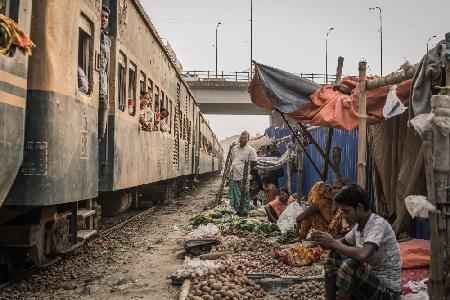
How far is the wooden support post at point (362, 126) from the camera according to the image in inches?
220

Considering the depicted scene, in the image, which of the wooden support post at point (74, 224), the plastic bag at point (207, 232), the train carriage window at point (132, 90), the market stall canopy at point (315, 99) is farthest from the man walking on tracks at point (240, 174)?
the wooden support post at point (74, 224)

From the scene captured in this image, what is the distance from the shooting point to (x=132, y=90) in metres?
7.95

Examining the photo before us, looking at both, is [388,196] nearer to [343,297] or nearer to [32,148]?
[343,297]

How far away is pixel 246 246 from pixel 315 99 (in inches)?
88.1

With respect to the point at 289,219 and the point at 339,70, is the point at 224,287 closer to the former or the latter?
the point at 289,219

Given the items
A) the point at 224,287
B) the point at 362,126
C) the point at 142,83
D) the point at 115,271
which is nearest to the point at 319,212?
the point at 362,126

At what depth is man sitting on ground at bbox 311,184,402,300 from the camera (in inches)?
135

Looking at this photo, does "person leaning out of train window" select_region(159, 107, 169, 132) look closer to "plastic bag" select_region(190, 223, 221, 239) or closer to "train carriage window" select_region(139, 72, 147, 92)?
"train carriage window" select_region(139, 72, 147, 92)

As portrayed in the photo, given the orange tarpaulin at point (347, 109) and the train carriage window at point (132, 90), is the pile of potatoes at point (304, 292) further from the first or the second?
the train carriage window at point (132, 90)

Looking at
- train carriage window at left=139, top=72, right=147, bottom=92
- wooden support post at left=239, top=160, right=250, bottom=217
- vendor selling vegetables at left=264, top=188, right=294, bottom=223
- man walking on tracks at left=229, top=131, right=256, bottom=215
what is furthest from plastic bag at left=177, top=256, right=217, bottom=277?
man walking on tracks at left=229, top=131, right=256, bottom=215

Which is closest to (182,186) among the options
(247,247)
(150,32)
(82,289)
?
(150,32)

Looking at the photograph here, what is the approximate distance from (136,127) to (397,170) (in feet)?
13.4

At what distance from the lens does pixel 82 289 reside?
16.4ft

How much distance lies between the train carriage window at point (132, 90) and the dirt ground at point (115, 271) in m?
2.12
